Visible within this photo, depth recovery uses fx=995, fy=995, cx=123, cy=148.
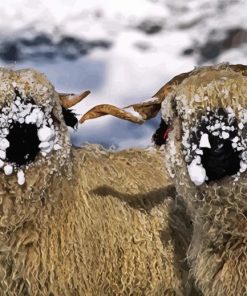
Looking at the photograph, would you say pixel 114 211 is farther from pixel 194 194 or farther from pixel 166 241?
pixel 194 194

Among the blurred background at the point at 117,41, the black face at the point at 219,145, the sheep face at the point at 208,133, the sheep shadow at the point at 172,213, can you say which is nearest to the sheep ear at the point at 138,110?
the sheep face at the point at 208,133

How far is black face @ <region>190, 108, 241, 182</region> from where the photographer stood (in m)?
3.83

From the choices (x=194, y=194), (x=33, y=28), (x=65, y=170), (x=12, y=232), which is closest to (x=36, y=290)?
(x=12, y=232)

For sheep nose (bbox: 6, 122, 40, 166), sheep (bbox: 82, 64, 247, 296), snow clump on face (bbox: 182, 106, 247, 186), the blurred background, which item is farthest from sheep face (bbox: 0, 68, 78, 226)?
the blurred background

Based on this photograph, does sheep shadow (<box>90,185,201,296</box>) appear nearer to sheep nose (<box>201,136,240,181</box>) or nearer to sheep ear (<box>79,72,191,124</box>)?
sheep ear (<box>79,72,191,124</box>)

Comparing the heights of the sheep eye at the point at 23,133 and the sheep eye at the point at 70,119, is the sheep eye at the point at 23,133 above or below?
above

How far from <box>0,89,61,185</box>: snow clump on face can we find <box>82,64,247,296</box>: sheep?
508mm

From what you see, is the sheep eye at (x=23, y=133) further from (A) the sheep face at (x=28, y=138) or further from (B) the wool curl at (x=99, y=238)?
(B) the wool curl at (x=99, y=238)

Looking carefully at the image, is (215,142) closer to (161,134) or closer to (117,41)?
(161,134)

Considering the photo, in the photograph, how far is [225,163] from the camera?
12.6 feet

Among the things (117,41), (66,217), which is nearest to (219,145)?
(66,217)

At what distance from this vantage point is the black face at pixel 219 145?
383 cm

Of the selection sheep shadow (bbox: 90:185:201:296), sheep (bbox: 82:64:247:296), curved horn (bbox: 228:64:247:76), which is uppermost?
curved horn (bbox: 228:64:247:76)

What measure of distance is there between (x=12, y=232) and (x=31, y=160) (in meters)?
0.35
